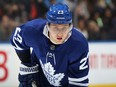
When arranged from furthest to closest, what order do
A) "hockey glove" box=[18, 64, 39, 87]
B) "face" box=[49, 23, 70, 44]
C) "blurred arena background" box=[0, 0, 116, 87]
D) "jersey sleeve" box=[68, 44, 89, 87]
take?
"blurred arena background" box=[0, 0, 116, 87] → "hockey glove" box=[18, 64, 39, 87] → "jersey sleeve" box=[68, 44, 89, 87] → "face" box=[49, 23, 70, 44]

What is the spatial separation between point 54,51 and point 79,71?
8.9 inches

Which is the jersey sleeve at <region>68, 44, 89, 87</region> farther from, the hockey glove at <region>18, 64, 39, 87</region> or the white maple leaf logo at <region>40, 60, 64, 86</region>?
the hockey glove at <region>18, 64, 39, 87</region>

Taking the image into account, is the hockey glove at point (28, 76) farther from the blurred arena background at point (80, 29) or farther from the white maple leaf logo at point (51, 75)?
the blurred arena background at point (80, 29)

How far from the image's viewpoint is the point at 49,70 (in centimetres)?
325

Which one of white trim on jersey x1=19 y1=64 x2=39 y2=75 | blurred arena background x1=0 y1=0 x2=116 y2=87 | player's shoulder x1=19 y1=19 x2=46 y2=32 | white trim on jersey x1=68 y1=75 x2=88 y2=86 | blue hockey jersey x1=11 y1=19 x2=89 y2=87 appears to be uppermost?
player's shoulder x1=19 y1=19 x2=46 y2=32

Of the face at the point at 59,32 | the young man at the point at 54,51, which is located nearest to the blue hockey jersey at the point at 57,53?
the young man at the point at 54,51

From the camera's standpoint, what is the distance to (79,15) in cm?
673

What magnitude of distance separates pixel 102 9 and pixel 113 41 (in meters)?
0.59

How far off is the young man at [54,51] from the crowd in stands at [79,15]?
122 inches

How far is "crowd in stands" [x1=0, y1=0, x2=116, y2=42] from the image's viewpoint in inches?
258

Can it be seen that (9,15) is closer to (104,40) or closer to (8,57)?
(8,57)

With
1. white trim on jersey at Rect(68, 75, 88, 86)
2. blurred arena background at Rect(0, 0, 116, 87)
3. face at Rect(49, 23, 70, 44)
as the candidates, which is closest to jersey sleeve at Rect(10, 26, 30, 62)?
face at Rect(49, 23, 70, 44)

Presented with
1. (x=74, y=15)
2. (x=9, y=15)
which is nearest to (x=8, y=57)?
(x=9, y=15)

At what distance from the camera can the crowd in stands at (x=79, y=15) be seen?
6547mm
